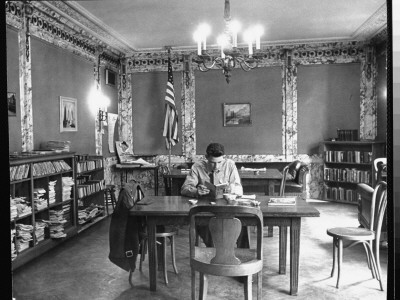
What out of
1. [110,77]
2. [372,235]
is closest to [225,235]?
[372,235]

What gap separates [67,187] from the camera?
5574 mm

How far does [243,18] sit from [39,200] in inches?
173

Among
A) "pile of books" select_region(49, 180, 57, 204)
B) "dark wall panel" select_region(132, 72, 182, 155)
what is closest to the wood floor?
"pile of books" select_region(49, 180, 57, 204)

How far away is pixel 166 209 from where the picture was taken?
3.47 meters

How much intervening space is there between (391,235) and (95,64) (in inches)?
296

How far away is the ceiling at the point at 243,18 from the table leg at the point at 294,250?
3.85 m

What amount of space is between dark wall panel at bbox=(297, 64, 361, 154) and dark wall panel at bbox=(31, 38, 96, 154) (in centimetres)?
465

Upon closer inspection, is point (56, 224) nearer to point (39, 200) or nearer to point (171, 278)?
point (39, 200)

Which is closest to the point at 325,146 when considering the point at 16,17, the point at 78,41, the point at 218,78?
the point at 218,78

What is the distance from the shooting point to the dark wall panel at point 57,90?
563 cm

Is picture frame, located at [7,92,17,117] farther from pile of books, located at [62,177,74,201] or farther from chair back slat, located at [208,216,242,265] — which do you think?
chair back slat, located at [208,216,242,265]

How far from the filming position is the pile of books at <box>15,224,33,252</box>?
4.38 meters

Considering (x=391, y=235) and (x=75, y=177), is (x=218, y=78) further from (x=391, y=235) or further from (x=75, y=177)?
(x=391, y=235)

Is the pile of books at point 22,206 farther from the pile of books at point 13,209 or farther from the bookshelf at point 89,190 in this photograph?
the bookshelf at point 89,190
